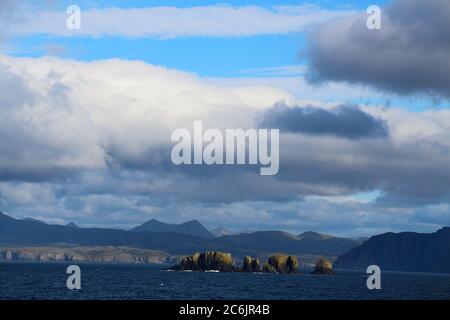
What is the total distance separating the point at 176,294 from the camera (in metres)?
199

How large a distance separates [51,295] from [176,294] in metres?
34.2

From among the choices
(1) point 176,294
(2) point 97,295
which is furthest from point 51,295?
(1) point 176,294
